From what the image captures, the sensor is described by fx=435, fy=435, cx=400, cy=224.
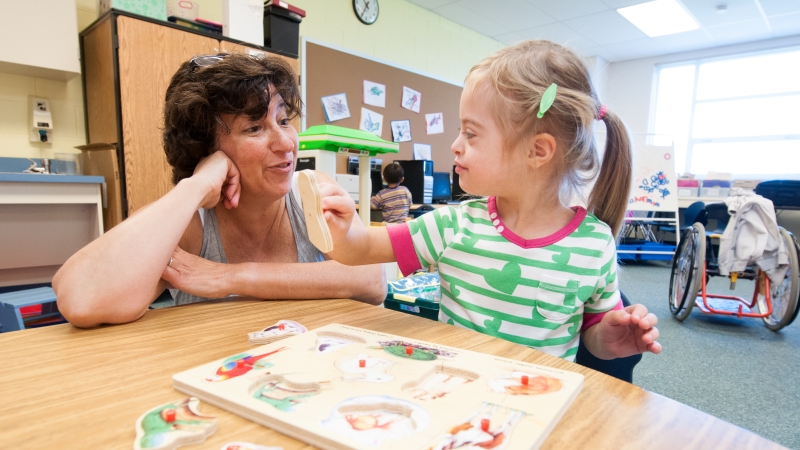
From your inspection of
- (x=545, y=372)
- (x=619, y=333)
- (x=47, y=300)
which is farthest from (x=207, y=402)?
(x=47, y=300)

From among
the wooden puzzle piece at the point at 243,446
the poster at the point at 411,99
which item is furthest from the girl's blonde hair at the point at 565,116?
the poster at the point at 411,99

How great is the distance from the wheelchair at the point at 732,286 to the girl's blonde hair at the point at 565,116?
228 cm

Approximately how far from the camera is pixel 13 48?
2.25 metres

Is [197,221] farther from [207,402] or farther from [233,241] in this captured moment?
[207,402]

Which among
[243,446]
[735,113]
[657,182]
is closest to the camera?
[243,446]

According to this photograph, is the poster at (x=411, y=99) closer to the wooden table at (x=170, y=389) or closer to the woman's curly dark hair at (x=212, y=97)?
the woman's curly dark hair at (x=212, y=97)

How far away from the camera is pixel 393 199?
3797mm

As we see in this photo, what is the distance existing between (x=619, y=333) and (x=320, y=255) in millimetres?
694

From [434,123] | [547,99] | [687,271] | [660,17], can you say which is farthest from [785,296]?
[660,17]

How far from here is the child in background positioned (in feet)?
12.4

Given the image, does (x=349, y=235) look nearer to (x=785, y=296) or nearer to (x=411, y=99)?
(x=785, y=296)

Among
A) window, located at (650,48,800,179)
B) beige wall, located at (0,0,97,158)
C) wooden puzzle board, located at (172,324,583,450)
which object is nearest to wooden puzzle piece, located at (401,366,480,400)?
wooden puzzle board, located at (172,324,583,450)

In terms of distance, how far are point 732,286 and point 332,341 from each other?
10.6 feet

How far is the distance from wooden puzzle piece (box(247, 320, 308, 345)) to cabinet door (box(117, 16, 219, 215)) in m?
2.12
